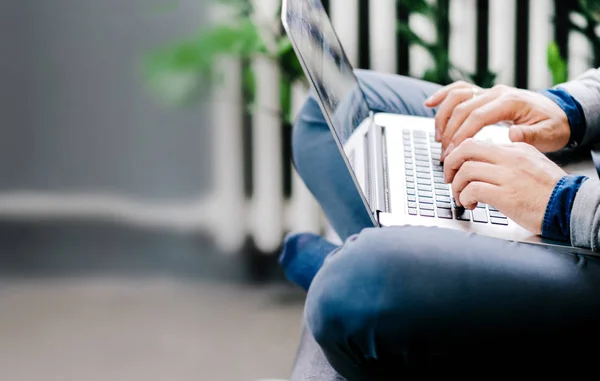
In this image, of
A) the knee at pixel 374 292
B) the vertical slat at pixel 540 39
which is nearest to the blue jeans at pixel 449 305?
the knee at pixel 374 292

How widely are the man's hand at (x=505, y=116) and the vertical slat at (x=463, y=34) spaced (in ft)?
3.52

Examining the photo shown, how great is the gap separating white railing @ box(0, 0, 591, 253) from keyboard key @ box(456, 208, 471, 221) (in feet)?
4.00

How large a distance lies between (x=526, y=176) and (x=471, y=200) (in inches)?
2.6

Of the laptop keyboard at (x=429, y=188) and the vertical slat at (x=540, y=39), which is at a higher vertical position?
the vertical slat at (x=540, y=39)

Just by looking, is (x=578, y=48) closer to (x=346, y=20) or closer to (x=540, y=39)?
(x=540, y=39)

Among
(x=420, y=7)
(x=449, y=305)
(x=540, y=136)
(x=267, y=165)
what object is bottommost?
(x=267, y=165)

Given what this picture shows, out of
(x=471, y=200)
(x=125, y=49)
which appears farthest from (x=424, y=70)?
(x=471, y=200)

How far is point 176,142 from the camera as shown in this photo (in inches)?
88.4

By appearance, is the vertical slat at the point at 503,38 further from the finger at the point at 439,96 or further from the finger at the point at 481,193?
the finger at the point at 481,193

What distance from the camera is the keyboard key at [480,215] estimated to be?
856 millimetres

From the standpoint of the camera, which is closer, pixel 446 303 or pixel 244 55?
pixel 446 303

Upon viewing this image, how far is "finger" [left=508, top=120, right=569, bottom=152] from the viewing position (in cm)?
97

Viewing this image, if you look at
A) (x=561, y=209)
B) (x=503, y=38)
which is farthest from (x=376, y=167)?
(x=503, y=38)

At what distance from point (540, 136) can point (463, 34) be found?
45.4 inches
